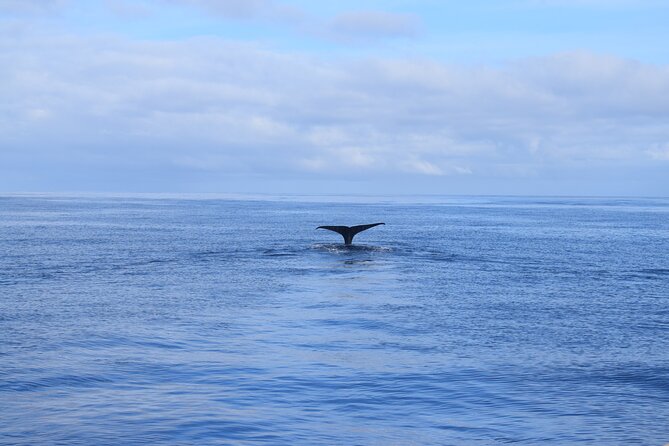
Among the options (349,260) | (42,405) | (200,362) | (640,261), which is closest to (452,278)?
(349,260)

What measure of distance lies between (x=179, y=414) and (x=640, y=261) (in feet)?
146

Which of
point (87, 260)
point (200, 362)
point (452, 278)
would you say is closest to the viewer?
point (200, 362)

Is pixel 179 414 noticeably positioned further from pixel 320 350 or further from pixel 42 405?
pixel 320 350

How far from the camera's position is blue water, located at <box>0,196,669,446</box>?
53.9 feet

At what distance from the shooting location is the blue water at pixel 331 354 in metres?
16.4

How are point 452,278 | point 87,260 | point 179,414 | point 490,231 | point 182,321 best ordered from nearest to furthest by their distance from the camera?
point 179,414, point 182,321, point 452,278, point 87,260, point 490,231

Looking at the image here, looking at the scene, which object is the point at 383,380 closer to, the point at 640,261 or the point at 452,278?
the point at 452,278

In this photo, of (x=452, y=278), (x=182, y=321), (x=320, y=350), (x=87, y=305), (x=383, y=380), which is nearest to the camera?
(x=383, y=380)

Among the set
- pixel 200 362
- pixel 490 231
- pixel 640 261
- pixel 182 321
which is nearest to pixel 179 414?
pixel 200 362

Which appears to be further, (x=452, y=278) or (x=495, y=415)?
(x=452, y=278)

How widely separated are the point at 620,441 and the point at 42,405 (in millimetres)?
12677

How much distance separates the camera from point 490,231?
9250 cm

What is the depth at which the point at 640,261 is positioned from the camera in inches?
2124

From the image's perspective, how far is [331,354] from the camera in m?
23.5
